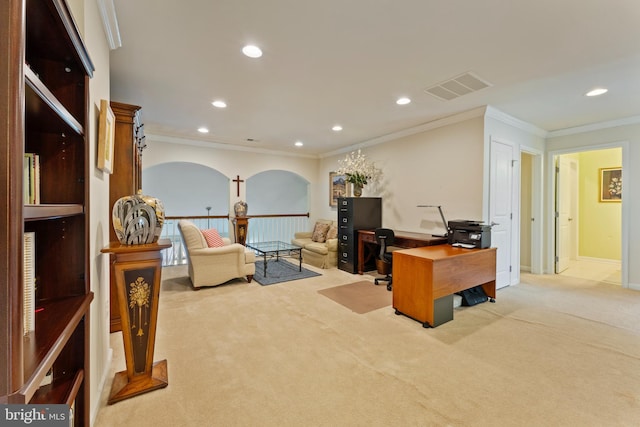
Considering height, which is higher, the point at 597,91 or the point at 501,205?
the point at 597,91

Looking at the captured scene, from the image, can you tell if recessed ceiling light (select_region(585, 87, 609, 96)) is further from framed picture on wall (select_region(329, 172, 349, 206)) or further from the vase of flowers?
framed picture on wall (select_region(329, 172, 349, 206))

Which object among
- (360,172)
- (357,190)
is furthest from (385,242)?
(360,172)

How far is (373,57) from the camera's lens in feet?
8.11

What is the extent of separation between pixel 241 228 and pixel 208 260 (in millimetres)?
1953

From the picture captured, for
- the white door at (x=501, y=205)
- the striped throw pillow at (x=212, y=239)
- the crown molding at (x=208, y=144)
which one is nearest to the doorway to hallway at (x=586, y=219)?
the white door at (x=501, y=205)

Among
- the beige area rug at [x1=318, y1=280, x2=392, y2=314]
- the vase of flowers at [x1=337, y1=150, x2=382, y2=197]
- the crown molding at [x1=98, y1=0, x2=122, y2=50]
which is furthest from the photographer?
the vase of flowers at [x1=337, y1=150, x2=382, y2=197]

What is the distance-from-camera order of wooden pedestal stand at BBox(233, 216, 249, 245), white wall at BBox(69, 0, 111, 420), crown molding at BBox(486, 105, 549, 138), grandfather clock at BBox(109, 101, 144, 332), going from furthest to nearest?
wooden pedestal stand at BBox(233, 216, 249, 245) → crown molding at BBox(486, 105, 549, 138) → grandfather clock at BBox(109, 101, 144, 332) → white wall at BBox(69, 0, 111, 420)

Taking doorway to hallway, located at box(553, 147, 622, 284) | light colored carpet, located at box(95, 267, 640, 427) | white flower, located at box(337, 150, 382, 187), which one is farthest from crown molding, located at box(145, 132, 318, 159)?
doorway to hallway, located at box(553, 147, 622, 284)

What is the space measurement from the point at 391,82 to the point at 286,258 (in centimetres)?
416

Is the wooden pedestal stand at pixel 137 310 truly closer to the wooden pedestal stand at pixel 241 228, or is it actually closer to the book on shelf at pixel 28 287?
the book on shelf at pixel 28 287

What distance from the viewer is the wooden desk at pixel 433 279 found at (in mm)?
2801

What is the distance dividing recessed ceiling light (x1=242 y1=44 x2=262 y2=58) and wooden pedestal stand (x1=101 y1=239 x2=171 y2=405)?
170 cm

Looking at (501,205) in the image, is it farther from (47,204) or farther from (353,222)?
(47,204)

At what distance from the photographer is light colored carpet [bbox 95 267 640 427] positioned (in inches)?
65.3
